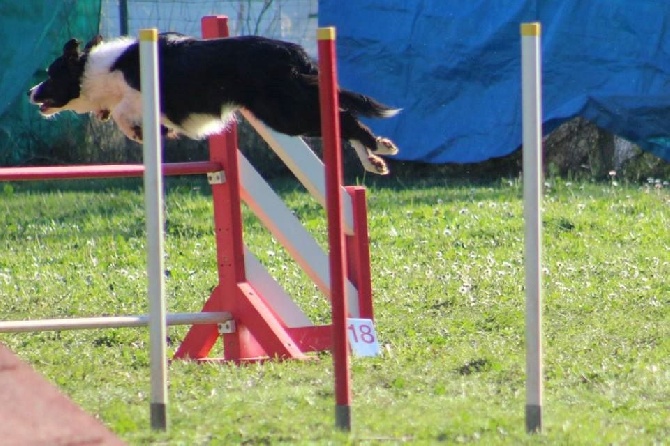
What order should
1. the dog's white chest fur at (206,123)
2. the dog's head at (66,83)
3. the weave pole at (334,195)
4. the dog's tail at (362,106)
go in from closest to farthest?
the weave pole at (334,195), the dog's white chest fur at (206,123), the dog's tail at (362,106), the dog's head at (66,83)

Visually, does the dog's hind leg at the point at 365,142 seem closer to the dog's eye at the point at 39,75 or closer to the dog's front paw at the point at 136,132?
the dog's front paw at the point at 136,132

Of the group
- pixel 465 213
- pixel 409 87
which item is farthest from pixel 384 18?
pixel 465 213

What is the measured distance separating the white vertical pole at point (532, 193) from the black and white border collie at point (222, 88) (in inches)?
69.4

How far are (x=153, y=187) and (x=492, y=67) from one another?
24.0 feet

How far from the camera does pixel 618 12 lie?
1060cm

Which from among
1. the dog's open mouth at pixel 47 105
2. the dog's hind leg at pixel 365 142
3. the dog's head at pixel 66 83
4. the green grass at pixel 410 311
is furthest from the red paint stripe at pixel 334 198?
the dog's open mouth at pixel 47 105

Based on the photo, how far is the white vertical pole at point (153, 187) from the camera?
3.88m

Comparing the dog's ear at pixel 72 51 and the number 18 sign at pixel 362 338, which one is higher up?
the dog's ear at pixel 72 51

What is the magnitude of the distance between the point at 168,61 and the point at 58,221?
13.2 ft

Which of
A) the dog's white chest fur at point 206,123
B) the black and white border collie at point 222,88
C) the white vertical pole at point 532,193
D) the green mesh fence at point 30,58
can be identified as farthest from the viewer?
the green mesh fence at point 30,58

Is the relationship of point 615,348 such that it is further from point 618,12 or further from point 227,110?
point 618,12

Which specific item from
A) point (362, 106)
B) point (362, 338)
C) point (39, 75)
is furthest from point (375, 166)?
point (39, 75)

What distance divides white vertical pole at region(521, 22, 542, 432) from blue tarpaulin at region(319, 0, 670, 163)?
699 cm

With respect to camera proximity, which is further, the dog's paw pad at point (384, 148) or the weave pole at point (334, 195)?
the dog's paw pad at point (384, 148)
